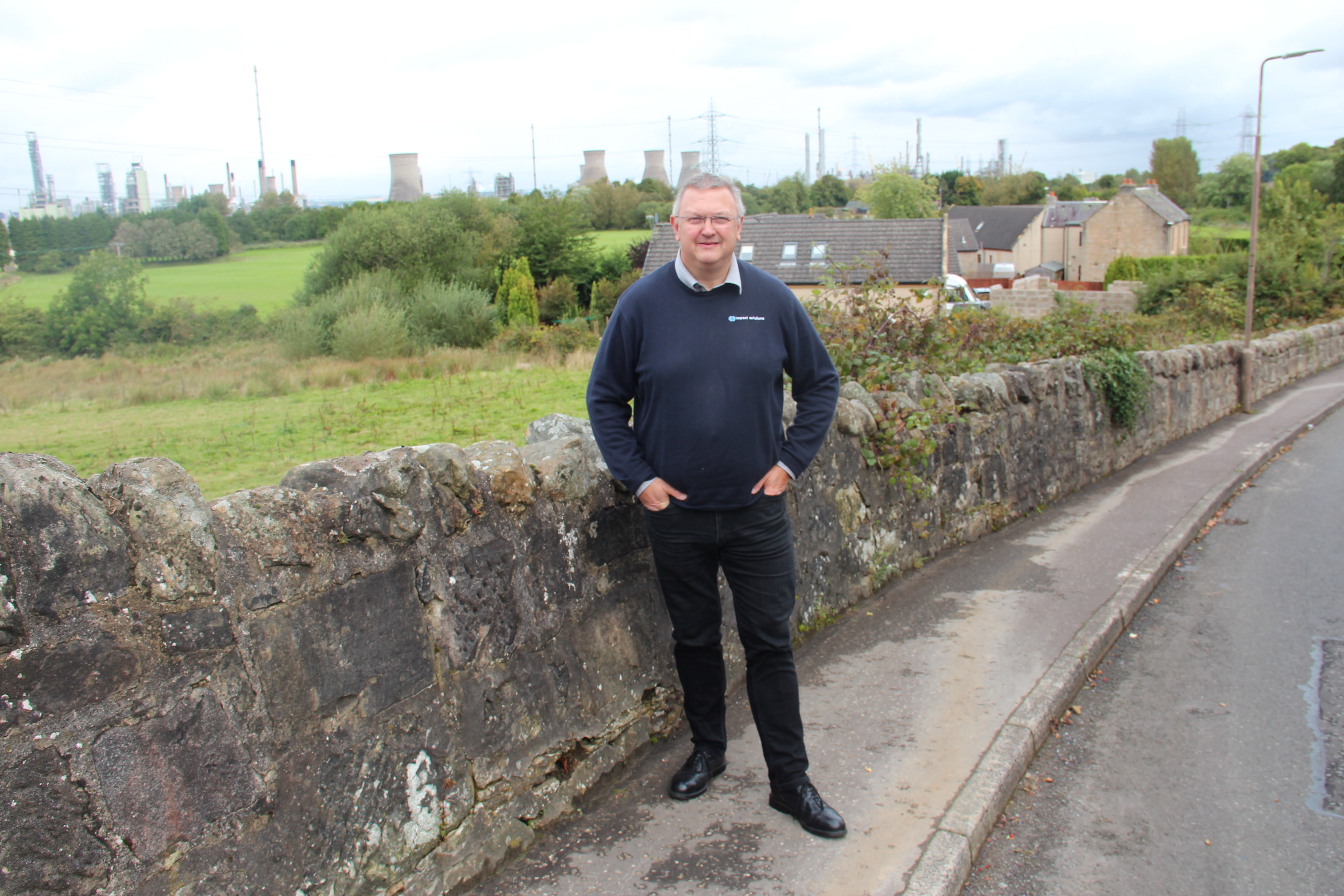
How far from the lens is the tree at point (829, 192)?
111856 millimetres

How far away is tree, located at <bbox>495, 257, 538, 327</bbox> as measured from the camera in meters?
49.3

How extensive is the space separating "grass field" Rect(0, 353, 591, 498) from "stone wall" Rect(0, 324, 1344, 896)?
4.19 m

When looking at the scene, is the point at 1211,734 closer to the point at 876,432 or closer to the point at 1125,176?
the point at 876,432

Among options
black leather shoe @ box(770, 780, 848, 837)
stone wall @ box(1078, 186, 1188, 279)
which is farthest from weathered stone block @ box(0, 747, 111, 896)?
stone wall @ box(1078, 186, 1188, 279)

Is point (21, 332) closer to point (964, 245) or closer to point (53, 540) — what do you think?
point (53, 540)

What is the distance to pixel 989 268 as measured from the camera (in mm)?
69625

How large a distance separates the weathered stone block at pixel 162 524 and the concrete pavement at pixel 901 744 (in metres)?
1.42

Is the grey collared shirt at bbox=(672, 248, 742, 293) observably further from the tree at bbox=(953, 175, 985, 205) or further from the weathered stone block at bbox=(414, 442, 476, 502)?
the tree at bbox=(953, 175, 985, 205)

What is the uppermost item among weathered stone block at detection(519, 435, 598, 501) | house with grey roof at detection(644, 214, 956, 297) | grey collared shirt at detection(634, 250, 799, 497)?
house with grey roof at detection(644, 214, 956, 297)

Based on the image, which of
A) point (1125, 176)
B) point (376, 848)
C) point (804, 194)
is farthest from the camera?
point (1125, 176)

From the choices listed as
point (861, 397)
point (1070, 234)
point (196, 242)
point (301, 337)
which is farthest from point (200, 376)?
point (196, 242)

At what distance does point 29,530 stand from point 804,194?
114951 mm

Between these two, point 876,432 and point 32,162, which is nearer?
point 876,432

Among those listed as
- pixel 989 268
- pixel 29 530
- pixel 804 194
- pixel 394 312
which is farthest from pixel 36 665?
pixel 804 194
